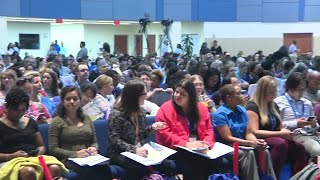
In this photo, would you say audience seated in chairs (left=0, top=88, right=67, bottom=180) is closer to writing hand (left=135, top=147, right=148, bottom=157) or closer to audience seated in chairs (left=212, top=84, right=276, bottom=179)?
writing hand (left=135, top=147, right=148, bottom=157)

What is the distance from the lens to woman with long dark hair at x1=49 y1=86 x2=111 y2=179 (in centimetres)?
598

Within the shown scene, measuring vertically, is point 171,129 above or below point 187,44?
below

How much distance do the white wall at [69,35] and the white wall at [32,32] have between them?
1825 mm

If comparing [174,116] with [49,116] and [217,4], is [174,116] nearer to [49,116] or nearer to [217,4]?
[49,116]

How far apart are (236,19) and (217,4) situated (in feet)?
5.21

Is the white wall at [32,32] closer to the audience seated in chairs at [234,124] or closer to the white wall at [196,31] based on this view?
Result: the white wall at [196,31]

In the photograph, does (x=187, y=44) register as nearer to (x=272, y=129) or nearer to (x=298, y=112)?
(x=298, y=112)

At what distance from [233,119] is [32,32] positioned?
24602 mm

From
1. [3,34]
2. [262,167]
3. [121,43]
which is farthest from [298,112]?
[121,43]

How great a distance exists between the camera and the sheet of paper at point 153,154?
234 inches

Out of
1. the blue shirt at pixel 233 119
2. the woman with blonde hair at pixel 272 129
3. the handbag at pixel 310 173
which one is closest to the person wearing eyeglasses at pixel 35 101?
the blue shirt at pixel 233 119

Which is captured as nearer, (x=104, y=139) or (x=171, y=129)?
(x=171, y=129)

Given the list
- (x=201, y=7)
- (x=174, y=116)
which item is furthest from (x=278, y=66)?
(x=201, y=7)

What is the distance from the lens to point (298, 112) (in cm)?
790
